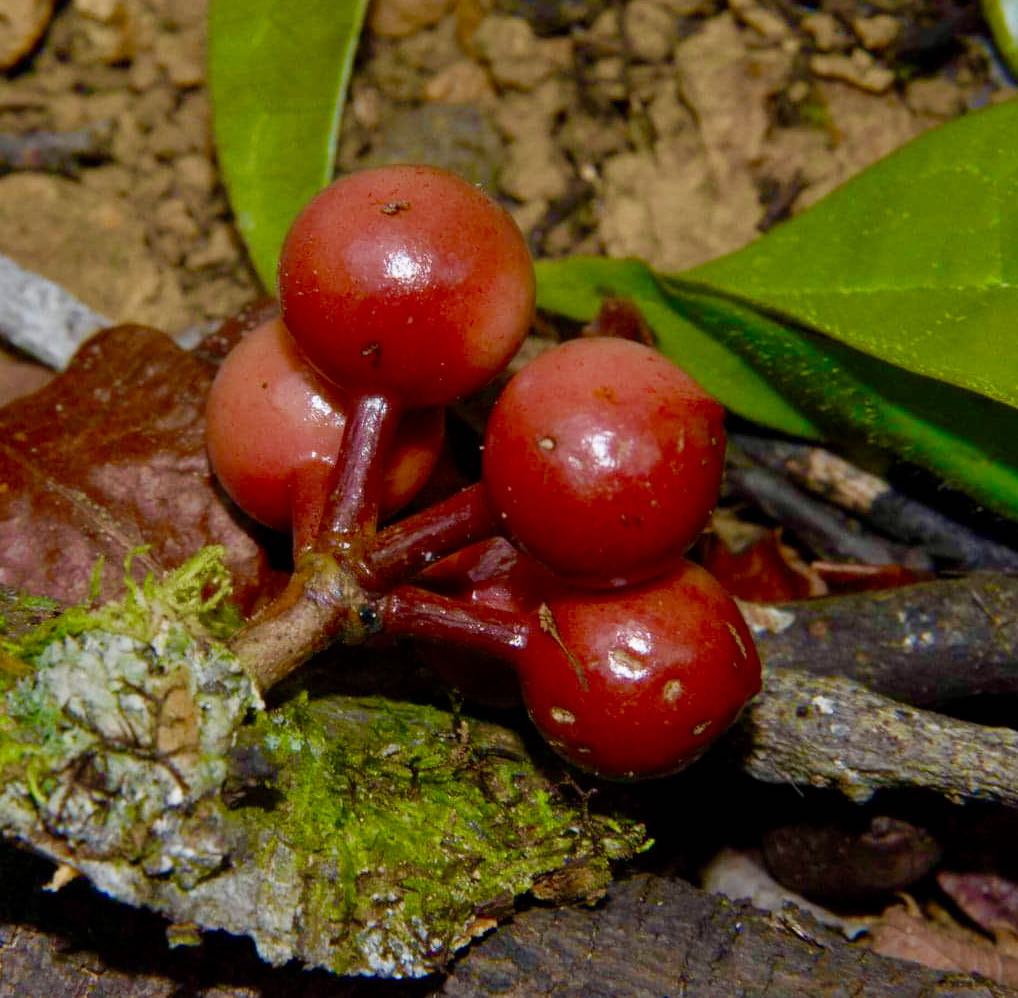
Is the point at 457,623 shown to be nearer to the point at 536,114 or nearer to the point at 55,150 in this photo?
the point at 536,114

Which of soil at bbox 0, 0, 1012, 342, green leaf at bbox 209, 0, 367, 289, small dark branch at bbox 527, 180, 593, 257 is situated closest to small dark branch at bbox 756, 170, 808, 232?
soil at bbox 0, 0, 1012, 342

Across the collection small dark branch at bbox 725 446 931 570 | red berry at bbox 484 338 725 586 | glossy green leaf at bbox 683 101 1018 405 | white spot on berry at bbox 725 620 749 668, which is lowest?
small dark branch at bbox 725 446 931 570

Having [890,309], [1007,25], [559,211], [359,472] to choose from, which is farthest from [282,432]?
[1007,25]

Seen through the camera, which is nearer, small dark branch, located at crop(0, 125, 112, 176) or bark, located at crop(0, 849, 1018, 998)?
bark, located at crop(0, 849, 1018, 998)

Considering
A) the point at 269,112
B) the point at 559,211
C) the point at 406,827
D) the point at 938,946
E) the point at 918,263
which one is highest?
the point at 269,112

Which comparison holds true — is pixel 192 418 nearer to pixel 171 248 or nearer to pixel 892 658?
pixel 171 248

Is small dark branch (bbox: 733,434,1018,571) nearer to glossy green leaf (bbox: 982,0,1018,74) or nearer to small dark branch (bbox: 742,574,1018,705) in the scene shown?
small dark branch (bbox: 742,574,1018,705)

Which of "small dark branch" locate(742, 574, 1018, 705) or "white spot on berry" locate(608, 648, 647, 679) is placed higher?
"white spot on berry" locate(608, 648, 647, 679)
